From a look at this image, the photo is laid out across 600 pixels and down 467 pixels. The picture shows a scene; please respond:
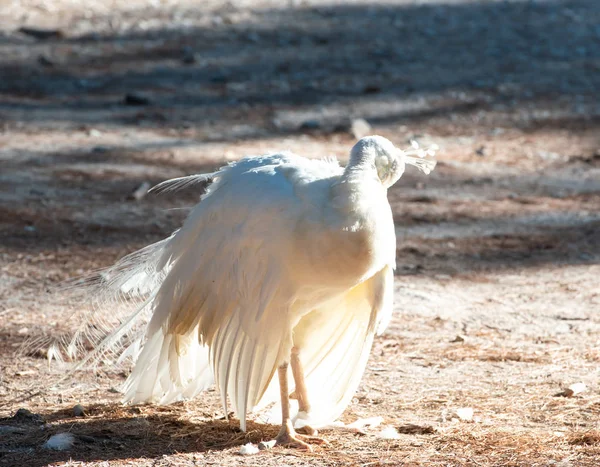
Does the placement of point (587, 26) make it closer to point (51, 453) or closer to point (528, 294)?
point (528, 294)

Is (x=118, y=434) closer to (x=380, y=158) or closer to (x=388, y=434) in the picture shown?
(x=388, y=434)

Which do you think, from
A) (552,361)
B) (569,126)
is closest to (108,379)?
(552,361)

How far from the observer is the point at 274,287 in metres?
3.76

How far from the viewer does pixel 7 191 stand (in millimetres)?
8102

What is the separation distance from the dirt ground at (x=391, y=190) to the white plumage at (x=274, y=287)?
0.23 metres

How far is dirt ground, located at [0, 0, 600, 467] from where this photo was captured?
4191mm

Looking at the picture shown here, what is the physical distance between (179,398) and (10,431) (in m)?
0.77

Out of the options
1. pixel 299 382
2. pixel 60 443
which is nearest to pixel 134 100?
pixel 299 382

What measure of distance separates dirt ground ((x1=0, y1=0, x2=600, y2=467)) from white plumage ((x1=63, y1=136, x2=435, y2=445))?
0.23m

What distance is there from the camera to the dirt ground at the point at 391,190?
4191 mm

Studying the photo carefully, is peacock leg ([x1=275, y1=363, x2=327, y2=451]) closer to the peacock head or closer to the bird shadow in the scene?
the bird shadow

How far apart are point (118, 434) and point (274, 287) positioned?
1.00 meters

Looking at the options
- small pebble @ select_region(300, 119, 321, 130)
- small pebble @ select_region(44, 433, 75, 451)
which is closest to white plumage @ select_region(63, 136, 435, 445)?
small pebble @ select_region(44, 433, 75, 451)

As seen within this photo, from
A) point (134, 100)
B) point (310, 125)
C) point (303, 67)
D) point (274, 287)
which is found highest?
point (303, 67)
